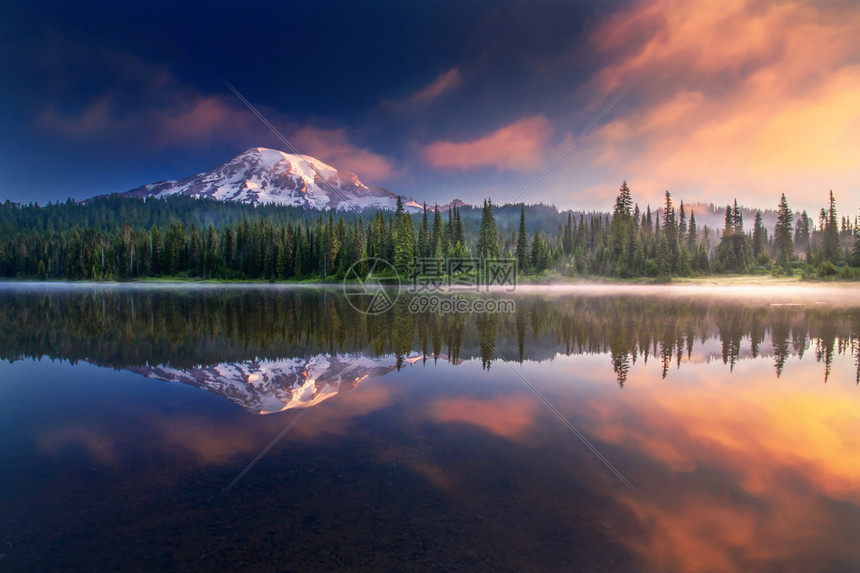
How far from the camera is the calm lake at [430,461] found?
4812 millimetres

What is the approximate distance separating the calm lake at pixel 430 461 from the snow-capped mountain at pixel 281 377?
9cm

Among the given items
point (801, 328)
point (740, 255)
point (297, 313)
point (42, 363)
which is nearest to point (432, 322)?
point (297, 313)

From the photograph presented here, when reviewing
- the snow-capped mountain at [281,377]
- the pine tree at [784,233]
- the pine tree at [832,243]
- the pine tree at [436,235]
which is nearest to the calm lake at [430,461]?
the snow-capped mountain at [281,377]

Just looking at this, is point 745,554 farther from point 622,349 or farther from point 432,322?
point 432,322

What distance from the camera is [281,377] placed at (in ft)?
40.5

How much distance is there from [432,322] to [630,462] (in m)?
19.2

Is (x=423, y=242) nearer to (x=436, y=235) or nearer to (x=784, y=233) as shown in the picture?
(x=436, y=235)

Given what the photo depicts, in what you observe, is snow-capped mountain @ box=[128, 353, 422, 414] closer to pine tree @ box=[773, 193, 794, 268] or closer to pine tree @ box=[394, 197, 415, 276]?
pine tree @ box=[394, 197, 415, 276]

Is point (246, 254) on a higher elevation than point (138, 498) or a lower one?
higher

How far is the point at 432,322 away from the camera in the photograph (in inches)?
1020

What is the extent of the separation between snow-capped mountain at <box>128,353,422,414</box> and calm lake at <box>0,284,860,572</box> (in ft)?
0.31

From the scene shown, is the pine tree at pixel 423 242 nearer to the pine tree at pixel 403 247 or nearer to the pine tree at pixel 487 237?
the pine tree at pixel 403 247

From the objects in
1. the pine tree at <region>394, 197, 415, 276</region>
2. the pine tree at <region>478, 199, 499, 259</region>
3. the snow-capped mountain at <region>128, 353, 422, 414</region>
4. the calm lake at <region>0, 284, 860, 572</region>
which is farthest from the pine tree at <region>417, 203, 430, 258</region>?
the calm lake at <region>0, 284, 860, 572</region>

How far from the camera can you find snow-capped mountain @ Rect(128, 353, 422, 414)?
1055 centimetres
